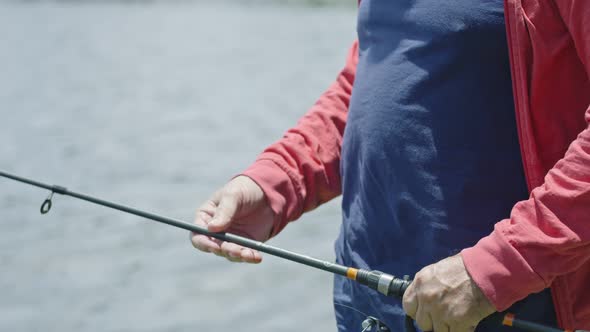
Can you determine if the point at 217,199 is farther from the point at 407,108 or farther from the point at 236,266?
the point at 236,266

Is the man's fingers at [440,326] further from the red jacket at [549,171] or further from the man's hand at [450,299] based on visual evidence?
the red jacket at [549,171]

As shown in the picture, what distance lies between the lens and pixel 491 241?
159 cm

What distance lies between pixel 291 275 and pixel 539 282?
15.4ft

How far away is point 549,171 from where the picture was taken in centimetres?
157

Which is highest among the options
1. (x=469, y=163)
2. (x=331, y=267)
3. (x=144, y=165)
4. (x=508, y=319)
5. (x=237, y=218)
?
(x=469, y=163)

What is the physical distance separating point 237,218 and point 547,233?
2.89 ft

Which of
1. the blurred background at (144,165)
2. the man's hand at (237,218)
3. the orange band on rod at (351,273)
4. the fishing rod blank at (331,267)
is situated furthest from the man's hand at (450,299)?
the blurred background at (144,165)

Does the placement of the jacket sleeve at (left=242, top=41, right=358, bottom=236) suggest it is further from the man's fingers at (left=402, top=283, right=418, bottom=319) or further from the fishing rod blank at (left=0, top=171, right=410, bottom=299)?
the man's fingers at (left=402, top=283, right=418, bottom=319)

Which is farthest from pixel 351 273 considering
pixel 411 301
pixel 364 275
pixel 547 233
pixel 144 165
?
pixel 144 165

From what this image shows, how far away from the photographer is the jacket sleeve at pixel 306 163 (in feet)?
7.42

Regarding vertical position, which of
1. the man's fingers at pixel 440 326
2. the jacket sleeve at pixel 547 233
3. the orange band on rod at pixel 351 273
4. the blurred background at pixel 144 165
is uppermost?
the jacket sleeve at pixel 547 233

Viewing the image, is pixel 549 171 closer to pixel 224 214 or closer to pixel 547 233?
pixel 547 233

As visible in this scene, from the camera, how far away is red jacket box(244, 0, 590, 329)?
1525 millimetres

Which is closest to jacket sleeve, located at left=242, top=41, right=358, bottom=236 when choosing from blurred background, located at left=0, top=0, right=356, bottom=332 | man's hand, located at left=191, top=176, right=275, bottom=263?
man's hand, located at left=191, top=176, right=275, bottom=263
